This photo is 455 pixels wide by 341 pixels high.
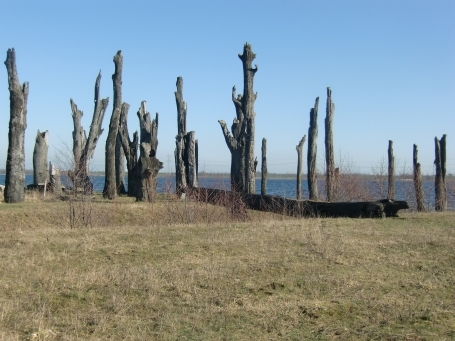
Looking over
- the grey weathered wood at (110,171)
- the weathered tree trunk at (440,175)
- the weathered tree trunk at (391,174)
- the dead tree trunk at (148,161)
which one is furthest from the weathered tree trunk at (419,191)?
the grey weathered wood at (110,171)

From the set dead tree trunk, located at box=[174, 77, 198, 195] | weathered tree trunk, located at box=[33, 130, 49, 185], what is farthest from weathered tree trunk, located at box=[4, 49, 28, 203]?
dead tree trunk, located at box=[174, 77, 198, 195]

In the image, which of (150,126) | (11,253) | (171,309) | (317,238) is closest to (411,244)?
(317,238)

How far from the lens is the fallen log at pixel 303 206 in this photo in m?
19.0

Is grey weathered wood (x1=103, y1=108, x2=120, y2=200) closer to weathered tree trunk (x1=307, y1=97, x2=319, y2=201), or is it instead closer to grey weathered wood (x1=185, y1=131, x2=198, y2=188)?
grey weathered wood (x1=185, y1=131, x2=198, y2=188)

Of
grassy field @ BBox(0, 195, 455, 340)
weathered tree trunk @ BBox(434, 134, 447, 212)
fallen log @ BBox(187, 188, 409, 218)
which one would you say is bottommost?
grassy field @ BBox(0, 195, 455, 340)

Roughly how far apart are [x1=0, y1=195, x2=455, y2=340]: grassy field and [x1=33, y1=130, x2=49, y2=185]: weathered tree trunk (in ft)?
56.4

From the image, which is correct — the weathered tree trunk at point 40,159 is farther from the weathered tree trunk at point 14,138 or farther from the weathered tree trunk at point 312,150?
the weathered tree trunk at point 312,150

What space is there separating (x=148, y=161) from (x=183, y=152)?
5763 mm

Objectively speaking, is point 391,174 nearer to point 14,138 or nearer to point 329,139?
point 329,139

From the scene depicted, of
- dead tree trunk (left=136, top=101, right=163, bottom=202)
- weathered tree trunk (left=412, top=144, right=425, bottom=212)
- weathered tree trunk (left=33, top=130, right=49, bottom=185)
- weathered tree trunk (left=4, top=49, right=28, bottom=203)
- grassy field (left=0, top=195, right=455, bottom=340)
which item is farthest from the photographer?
weathered tree trunk (left=33, top=130, right=49, bottom=185)

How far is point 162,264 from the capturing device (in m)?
10.8

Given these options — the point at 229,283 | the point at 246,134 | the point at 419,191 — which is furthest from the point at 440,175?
the point at 229,283

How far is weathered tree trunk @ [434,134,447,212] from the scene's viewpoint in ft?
84.1

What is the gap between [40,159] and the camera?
3070 centimetres
